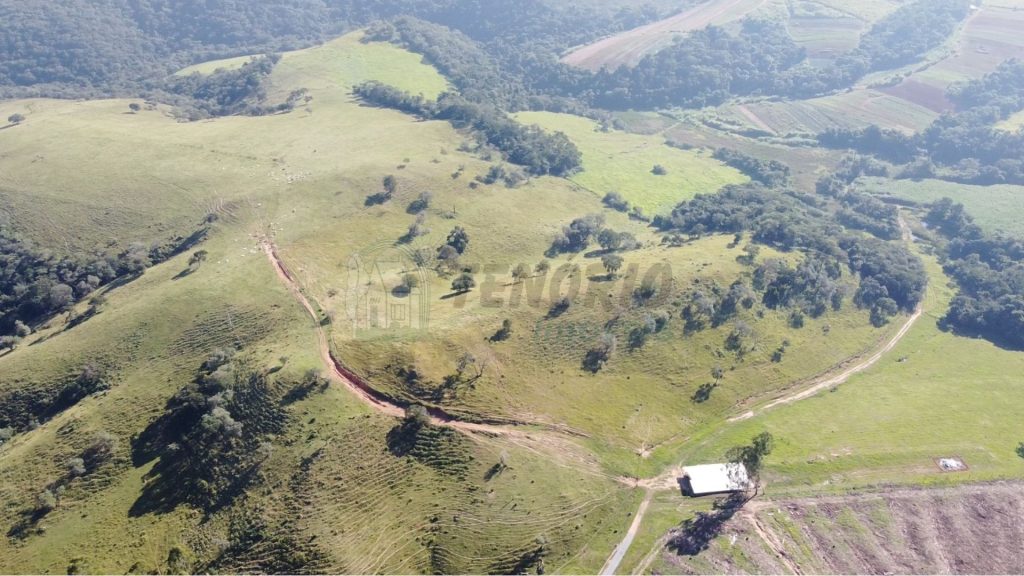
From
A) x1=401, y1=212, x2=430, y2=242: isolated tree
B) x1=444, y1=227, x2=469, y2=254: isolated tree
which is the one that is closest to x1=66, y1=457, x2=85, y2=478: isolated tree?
x1=401, y1=212, x2=430, y2=242: isolated tree

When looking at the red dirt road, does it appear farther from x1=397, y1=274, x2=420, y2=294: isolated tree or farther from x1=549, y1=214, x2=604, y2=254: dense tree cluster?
x1=549, y1=214, x2=604, y2=254: dense tree cluster

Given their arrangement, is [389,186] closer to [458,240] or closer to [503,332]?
[458,240]

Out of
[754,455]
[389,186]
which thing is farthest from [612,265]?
[389,186]

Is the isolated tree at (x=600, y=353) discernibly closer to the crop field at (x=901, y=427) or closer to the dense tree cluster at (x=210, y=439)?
the crop field at (x=901, y=427)

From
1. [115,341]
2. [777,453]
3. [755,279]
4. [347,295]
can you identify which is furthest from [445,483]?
[755,279]

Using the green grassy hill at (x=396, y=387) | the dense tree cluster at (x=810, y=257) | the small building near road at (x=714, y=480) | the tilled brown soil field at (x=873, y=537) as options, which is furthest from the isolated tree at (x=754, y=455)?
the dense tree cluster at (x=810, y=257)
